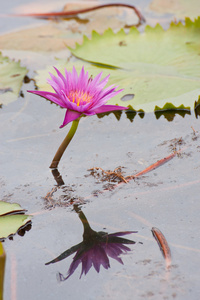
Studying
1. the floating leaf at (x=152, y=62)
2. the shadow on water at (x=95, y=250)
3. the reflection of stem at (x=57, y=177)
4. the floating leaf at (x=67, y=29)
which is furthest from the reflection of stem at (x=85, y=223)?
the floating leaf at (x=67, y=29)

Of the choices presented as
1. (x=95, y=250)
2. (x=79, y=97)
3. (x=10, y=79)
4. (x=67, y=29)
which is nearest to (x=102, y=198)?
(x=95, y=250)

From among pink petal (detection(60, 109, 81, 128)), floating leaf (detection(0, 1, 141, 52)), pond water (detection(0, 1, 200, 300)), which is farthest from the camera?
floating leaf (detection(0, 1, 141, 52))

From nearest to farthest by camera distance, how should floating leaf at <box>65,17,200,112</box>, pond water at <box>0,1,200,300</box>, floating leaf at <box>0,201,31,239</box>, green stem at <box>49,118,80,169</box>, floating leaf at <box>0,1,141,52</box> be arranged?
pond water at <box>0,1,200,300</box>, floating leaf at <box>0,201,31,239</box>, green stem at <box>49,118,80,169</box>, floating leaf at <box>65,17,200,112</box>, floating leaf at <box>0,1,141,52</box>

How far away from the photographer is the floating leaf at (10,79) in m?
2.01

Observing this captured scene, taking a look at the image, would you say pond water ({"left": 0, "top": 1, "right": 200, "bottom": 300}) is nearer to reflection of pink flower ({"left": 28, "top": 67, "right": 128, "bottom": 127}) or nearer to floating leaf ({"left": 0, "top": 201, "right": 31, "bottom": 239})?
floating leaf ({"left": 0, "top": 201, "right": 31, "bottom": 239})

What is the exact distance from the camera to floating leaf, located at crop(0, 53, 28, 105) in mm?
2005

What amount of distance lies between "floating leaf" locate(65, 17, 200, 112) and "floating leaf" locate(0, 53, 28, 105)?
333mm

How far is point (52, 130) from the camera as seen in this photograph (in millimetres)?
1783

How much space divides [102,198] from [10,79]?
1013mm

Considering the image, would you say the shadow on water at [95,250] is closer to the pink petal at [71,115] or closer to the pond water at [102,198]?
the pond water at [102,198]

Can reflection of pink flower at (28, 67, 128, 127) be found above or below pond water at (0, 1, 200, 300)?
above

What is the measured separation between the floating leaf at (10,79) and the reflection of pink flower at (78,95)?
591 millimetres

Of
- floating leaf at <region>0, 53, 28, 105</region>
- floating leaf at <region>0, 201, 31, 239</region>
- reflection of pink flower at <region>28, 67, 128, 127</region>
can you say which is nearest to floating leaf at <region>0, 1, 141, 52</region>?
floating leaf at <region>0, 53, 28, 105</region>

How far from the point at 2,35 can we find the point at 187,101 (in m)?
1.42
